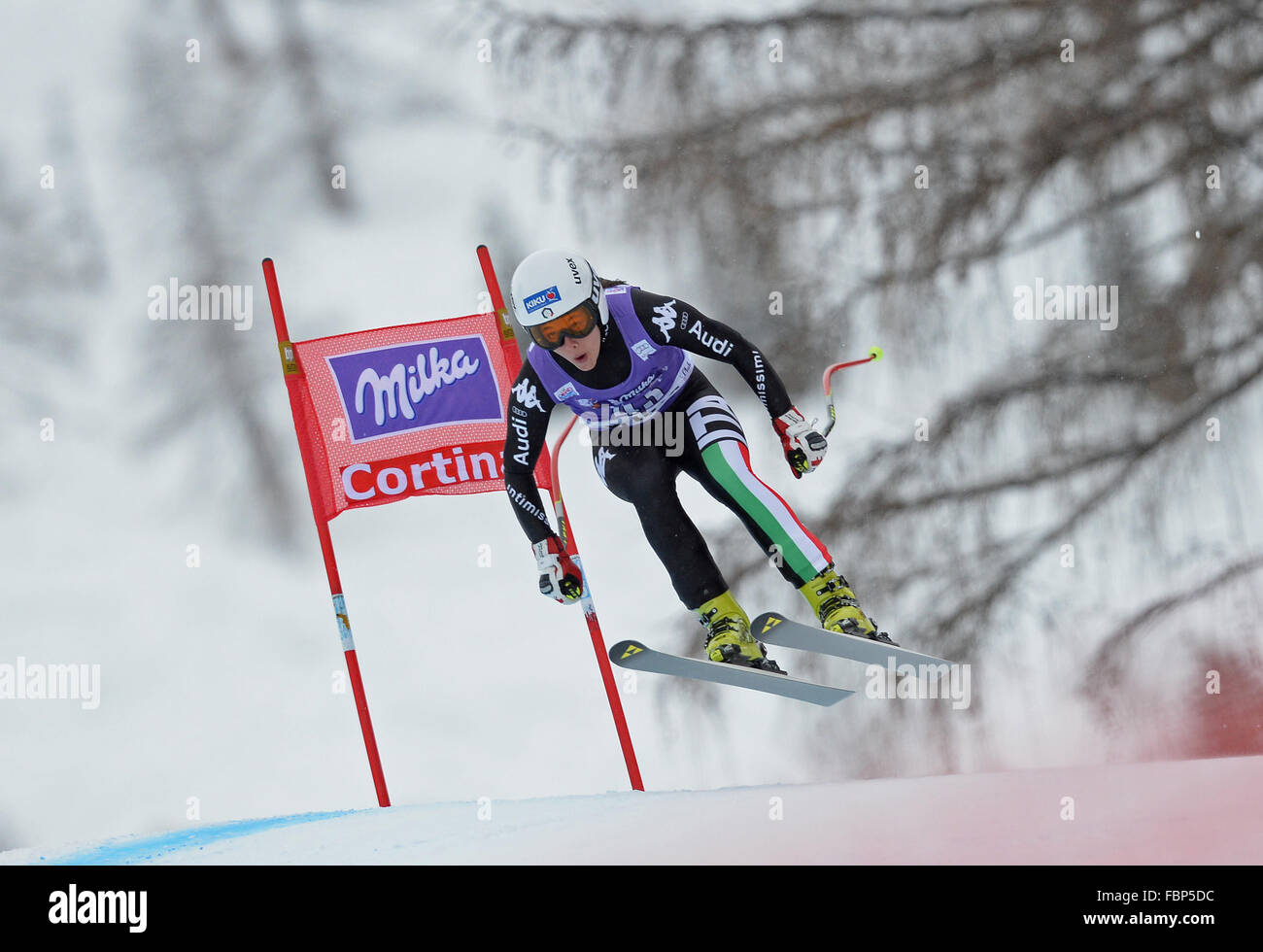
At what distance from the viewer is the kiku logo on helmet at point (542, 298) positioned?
13.0 feet

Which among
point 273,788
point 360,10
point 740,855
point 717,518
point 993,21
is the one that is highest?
point 360,10

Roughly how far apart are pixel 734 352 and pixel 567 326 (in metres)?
0.61

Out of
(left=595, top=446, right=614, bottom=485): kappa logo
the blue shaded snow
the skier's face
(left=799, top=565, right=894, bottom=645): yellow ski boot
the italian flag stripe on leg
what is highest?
the skier's face

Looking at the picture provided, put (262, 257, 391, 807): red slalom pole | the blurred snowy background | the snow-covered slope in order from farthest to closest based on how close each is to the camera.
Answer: the blurred snowy background, (262, 257, 391, 807): red slalom pole, the snow-covered slope

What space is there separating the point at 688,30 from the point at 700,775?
4.41 metres

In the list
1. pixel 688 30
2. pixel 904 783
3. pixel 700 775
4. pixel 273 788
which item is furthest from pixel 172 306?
pixel 904 783

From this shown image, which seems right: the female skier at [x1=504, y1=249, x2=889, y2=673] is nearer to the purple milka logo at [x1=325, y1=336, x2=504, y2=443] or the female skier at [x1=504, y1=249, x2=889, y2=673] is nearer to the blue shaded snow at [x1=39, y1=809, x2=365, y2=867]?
the purple milka logo at [x1=325, y1=336, x2=504, y2=443]

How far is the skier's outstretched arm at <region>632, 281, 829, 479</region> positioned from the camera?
13.5 feet

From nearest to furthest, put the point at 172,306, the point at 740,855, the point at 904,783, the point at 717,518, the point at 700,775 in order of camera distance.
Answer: the point at 740,855 → the point at 904,783 → the point at 700,775 → the point at 717,518 → the point at 172,306

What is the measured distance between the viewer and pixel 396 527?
820 cm

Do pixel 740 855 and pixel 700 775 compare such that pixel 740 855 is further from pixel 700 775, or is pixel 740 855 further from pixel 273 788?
pixel 273 788

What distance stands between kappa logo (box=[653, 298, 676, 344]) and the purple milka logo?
45.0 inches

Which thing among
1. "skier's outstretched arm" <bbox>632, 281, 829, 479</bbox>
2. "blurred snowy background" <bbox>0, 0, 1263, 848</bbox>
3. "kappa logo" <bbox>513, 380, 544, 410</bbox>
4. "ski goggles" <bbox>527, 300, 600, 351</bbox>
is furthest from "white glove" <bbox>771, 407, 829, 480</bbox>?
"blurred snowy background" <bbox>0, 0, 1263, 848</bbox>

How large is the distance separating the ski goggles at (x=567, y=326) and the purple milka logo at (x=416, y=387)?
1.06m
